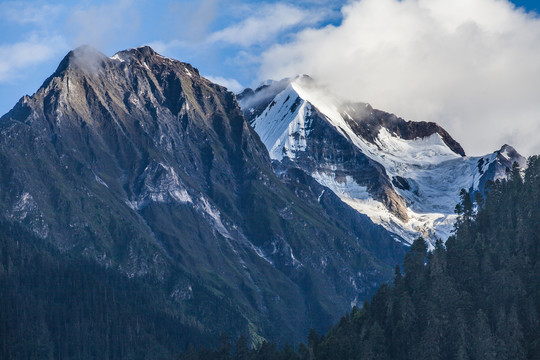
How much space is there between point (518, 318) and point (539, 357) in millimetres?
16426

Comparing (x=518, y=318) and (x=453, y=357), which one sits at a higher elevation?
(x=518, y=318)

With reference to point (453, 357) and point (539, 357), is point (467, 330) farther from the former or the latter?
point (539, 357)

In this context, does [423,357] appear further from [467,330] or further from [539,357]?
[539,357]

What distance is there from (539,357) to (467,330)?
18.9m

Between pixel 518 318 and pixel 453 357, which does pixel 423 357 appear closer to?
pixel 453 357

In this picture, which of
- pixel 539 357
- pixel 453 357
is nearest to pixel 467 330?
pixel 453 357

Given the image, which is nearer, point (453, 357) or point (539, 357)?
point (539, 357)

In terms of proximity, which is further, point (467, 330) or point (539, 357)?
point (467, 330)

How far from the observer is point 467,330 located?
200 meters

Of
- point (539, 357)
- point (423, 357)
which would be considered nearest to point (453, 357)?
point (423, 357)

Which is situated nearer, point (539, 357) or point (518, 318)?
point (539, 357)

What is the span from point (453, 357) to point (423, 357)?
6006 mm

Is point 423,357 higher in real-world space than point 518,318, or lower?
lower

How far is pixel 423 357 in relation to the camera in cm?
19975
